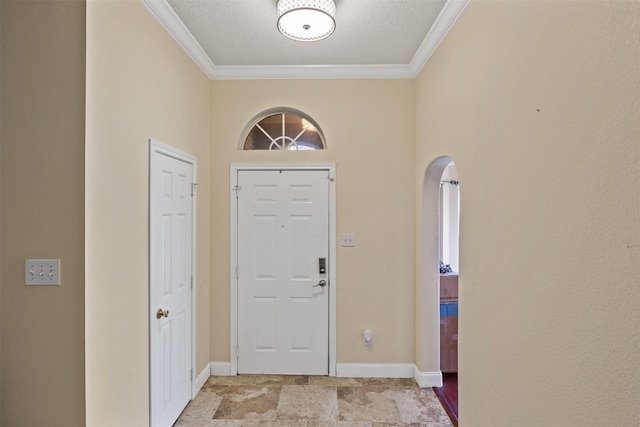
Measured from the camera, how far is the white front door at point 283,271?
298cm

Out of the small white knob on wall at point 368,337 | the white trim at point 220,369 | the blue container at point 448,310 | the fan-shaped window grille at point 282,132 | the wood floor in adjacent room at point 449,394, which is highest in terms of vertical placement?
the fan-shaped window grille at point 282,132

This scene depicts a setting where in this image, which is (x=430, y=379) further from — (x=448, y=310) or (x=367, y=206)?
(x=367, y=206)

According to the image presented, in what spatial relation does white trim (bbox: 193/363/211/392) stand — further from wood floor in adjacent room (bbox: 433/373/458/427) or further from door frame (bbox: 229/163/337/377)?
wood floor in adjacent room (bbox: 433/373/458/427)

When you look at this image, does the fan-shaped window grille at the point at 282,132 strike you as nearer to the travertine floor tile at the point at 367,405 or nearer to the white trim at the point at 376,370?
the white trim at the point at 376,370

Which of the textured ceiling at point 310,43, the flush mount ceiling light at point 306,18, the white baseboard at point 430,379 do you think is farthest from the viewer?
the white baseboard at point 430,379

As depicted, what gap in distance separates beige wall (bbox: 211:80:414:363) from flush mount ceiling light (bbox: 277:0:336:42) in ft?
2.75

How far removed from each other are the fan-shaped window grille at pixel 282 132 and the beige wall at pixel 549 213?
148cm

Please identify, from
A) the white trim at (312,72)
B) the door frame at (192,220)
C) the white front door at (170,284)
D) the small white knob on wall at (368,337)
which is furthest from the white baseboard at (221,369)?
the white trim at (312,72)

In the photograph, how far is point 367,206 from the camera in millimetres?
2984
